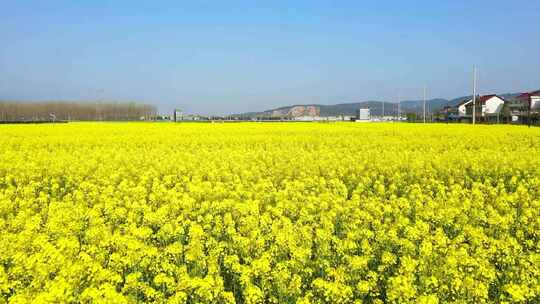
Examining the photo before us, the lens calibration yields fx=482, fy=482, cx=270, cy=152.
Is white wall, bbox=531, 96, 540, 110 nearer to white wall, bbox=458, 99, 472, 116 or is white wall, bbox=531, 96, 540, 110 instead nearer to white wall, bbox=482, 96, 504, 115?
white wall, bbox=482, 96, 504, 115

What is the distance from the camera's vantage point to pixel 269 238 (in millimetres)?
6516

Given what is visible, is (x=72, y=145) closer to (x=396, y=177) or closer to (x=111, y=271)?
(x=396, y=177)

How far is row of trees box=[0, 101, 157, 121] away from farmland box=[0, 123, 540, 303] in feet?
338

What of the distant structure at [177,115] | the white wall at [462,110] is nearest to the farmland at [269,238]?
the distant structure at [177,115]

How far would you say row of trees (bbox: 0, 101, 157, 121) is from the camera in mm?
113875

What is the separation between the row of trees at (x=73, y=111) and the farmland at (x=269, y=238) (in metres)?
103

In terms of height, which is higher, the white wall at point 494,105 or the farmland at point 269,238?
the white wall at point 494,105

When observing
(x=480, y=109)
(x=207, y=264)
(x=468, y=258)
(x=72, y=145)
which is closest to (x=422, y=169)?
(x=468, y=258)

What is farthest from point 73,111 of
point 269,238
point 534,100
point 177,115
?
point 269,238

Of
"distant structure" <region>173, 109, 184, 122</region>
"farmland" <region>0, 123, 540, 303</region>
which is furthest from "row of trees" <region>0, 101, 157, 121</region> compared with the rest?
"farmland" <region>0, 123, 540, 303</region>

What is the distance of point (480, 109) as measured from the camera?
94688mm

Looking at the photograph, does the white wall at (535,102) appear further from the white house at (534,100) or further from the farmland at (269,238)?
the farmland at (269,238)

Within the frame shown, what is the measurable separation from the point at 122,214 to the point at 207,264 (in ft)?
8.64

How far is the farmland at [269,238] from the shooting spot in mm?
4918
